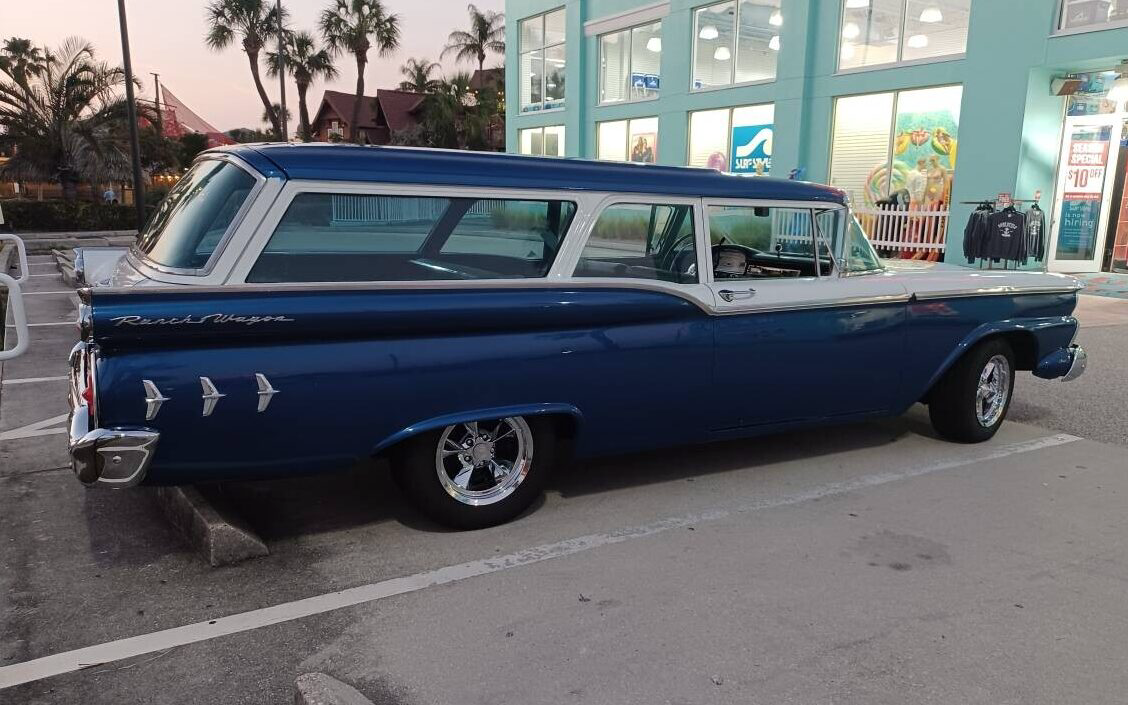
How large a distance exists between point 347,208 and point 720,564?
2.25m

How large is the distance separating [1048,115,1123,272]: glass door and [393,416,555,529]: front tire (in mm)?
12603

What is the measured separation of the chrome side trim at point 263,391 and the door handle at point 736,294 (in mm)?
2238

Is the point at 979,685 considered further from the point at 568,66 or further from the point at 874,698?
the point at 568,66

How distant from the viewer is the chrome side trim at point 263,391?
10.6 feet

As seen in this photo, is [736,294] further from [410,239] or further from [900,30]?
[900,30]

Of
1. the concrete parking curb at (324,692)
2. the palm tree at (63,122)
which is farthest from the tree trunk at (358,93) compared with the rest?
the concrete parking curb at (324,692)

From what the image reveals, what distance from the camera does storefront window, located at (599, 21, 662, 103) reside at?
20.2 metres

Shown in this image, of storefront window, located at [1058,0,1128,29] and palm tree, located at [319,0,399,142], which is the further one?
palm tree, located at [319,0,399,142]

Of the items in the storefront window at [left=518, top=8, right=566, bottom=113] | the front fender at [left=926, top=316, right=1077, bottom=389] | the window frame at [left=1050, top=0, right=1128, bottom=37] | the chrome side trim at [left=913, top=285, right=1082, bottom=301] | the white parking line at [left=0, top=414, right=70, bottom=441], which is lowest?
the white parking line at [left=0, top=414, right=70, bottom=441]

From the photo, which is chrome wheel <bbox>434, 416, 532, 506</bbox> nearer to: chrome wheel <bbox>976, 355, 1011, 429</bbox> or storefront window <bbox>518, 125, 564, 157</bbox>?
chrome wheel <bbox>976, 355, 1011, 429</bbox>

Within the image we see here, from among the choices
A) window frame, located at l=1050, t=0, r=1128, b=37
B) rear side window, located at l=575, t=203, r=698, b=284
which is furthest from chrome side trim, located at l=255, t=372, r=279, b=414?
window frame, located at l=1050, t=0, r=1128, b=37

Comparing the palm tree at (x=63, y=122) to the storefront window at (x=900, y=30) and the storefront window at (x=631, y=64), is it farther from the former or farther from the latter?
the storefront window at (x=900, y=30)

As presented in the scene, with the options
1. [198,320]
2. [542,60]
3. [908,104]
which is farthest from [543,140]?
[198,320]

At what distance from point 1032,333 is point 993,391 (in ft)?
1.46
